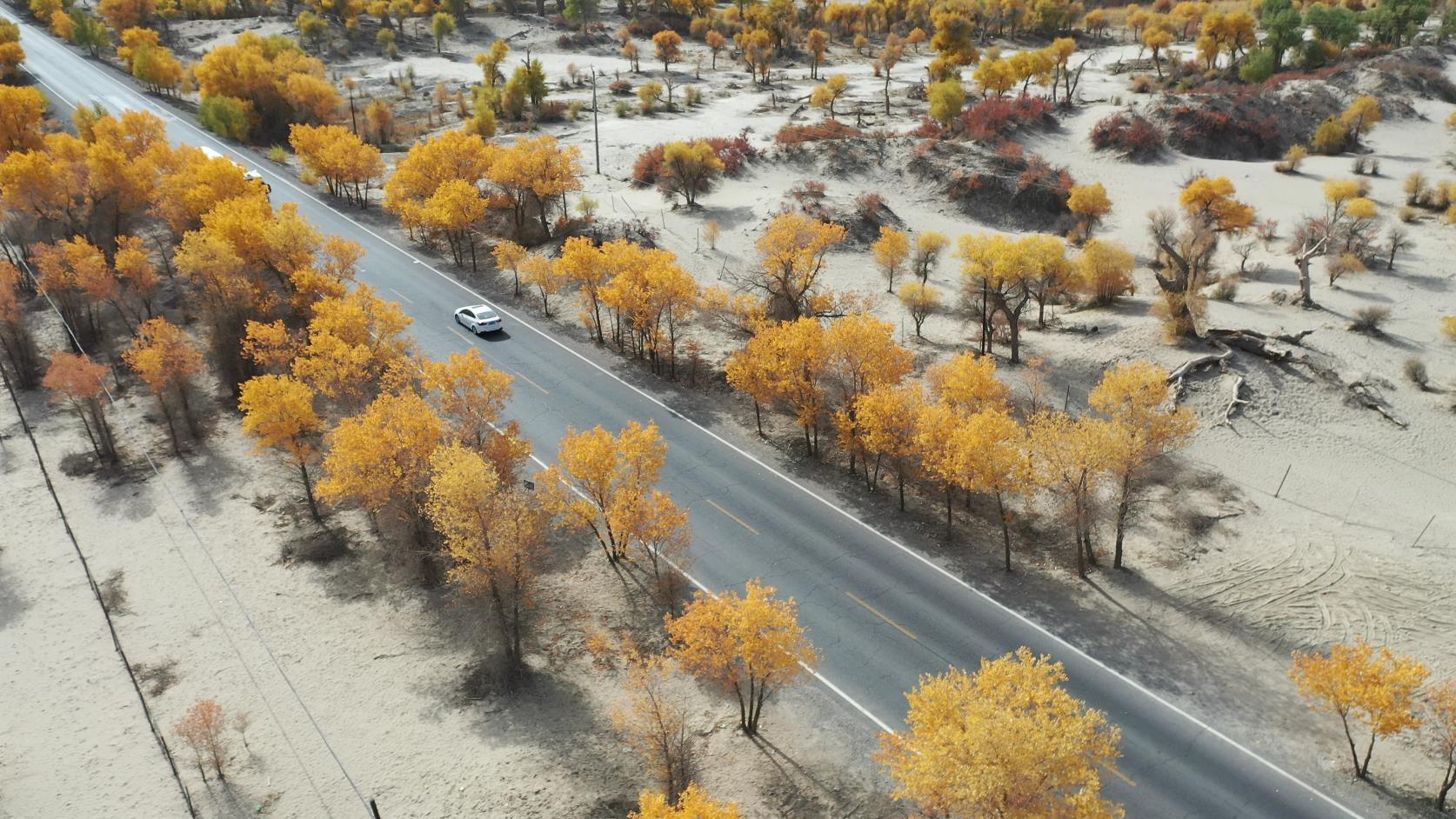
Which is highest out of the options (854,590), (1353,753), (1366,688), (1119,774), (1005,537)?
(1366,688)

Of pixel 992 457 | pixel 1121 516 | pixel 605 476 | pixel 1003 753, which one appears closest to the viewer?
pixel 1003 753

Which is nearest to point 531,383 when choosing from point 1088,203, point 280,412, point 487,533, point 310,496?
point 310,496

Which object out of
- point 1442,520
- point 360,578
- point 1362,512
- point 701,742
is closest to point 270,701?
point 360,578

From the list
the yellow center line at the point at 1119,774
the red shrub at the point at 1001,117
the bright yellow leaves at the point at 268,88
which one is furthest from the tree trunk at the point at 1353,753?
the bright yellow leaves at the point at 268,88

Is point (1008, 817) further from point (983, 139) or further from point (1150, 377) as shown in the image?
point (983, 139)

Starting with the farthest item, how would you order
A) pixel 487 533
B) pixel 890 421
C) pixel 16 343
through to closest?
pixel 16 343 < pixel 890 421 < pixel 487 533

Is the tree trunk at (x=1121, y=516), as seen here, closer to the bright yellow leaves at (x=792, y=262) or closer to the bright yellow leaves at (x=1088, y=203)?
the bright yellow leaves at (x=792, y=262)

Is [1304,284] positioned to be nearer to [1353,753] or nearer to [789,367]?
[789,367]

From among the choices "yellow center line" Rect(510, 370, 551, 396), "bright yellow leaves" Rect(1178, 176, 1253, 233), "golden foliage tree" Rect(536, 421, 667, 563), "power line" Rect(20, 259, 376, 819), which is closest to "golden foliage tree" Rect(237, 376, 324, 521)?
"power line" Rect(20, 259, 376, 819)
